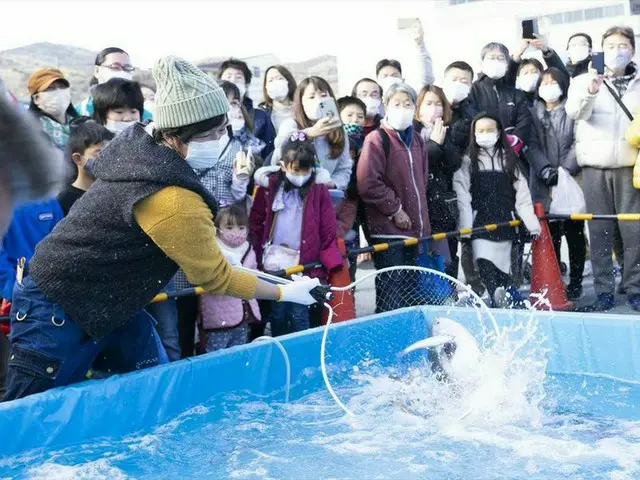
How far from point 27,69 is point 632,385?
10651mm

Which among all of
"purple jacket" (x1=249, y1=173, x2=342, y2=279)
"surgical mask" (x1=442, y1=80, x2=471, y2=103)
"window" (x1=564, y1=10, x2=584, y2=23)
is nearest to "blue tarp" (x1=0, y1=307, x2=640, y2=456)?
"purple jacket" (x1=249, y1=173, x2=342, y2=279)

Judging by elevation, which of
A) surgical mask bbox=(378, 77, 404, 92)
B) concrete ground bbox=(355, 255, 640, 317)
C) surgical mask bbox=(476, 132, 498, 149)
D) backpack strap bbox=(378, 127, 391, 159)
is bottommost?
concrete ground bbox=(355, 255, 640, 317)

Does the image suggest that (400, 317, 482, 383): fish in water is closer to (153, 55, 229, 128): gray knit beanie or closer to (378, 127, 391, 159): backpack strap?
(153, 55, 229, 128): gray knit beanie

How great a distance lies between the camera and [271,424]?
5078 millimetres

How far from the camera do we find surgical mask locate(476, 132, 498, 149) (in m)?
8.26

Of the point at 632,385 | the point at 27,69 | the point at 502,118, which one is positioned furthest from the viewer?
the point at 27,69

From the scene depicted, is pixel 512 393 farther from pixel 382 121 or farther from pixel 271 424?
pixel 382 121

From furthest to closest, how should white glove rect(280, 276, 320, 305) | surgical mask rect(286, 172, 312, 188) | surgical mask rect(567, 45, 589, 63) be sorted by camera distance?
1. surgical mask rect(567, 45, 589, 63)
2. surgical mask rect(286, 172, 312, 188)
3. white glove rect(280, 276, 320, 305)

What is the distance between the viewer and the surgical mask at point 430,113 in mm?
8469

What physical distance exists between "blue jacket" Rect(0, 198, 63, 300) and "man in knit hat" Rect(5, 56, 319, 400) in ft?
3.13

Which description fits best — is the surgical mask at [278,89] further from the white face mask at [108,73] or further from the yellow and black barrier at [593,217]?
the yellow and black barrier at [593,217]

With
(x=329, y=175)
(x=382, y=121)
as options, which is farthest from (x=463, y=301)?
(x=382, y=121)

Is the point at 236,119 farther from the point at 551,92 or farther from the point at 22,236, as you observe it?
the point at 551,92

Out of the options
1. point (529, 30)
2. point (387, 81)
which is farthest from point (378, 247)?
point (529, 30)
